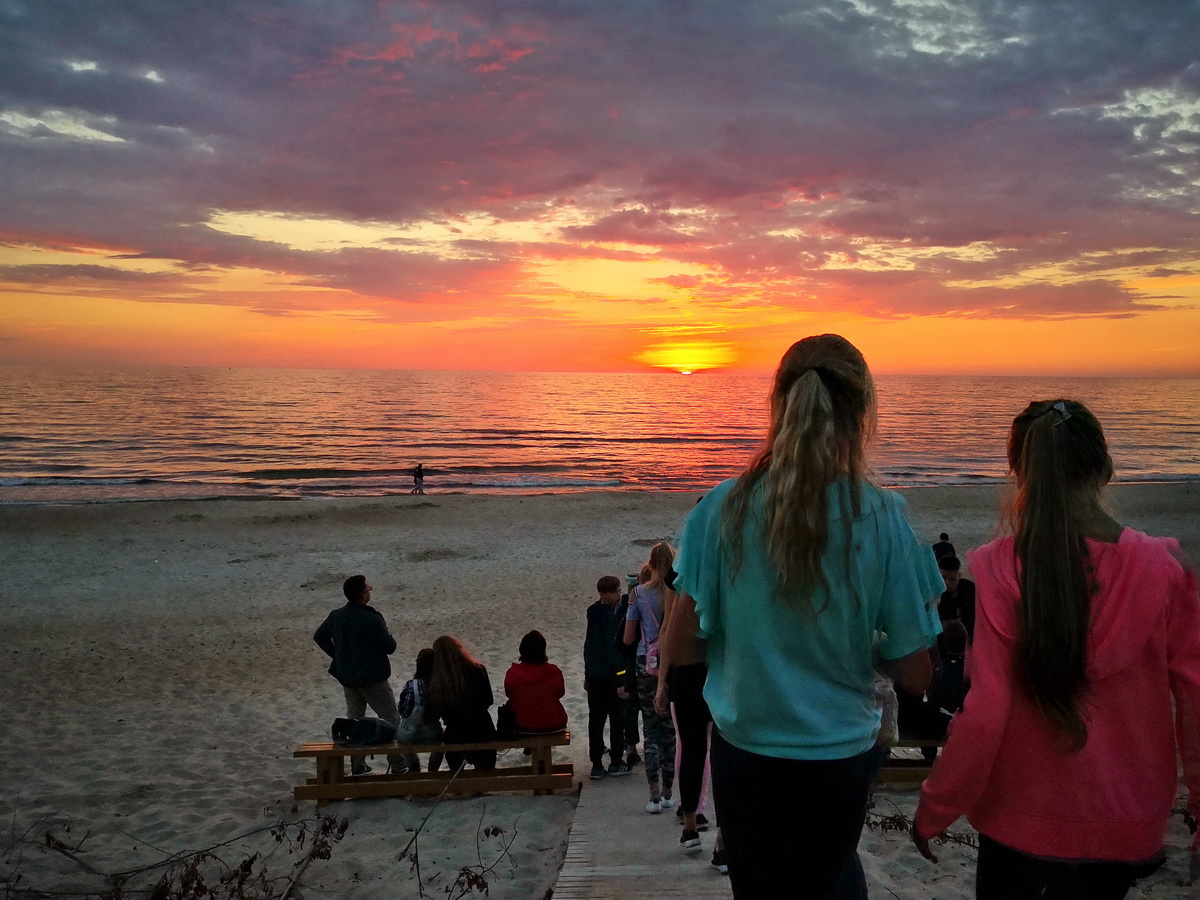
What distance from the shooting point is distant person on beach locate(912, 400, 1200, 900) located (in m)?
1.97

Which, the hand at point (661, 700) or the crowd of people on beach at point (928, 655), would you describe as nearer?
the crowd of people on beach at point (928, 655)

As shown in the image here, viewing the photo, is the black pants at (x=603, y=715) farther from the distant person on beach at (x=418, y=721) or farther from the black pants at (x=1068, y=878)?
the black pants at (x=1068, y=878)

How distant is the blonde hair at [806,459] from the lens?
1.95m

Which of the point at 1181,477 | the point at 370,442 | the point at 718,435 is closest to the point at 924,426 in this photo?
the point at 718,435

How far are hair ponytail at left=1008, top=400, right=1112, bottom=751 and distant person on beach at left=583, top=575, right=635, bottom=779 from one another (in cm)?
445

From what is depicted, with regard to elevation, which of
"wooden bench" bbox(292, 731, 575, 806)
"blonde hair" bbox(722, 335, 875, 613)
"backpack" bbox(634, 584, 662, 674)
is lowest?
"wooden bench" bbox(292, 731, 575, 806)

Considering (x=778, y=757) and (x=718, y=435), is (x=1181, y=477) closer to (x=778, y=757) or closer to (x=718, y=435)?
(x=718, y=435)

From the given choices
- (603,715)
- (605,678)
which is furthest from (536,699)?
(603,715)

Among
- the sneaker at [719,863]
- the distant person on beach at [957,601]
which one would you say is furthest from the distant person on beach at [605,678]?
the distant person on beach at [957,601]

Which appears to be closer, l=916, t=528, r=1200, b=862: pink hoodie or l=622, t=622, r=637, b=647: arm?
l=916, t=528, r=1200, b=862: pink hoodie

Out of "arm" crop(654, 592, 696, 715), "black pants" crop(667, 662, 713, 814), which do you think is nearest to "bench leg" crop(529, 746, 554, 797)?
"black pants" crop(667, 662, 713, 814)

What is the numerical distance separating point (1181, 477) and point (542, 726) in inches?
1781

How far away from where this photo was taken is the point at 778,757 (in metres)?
2.04

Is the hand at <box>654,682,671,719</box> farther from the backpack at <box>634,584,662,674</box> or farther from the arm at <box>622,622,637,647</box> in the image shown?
the arm at <box>622,622,637,647</box>
